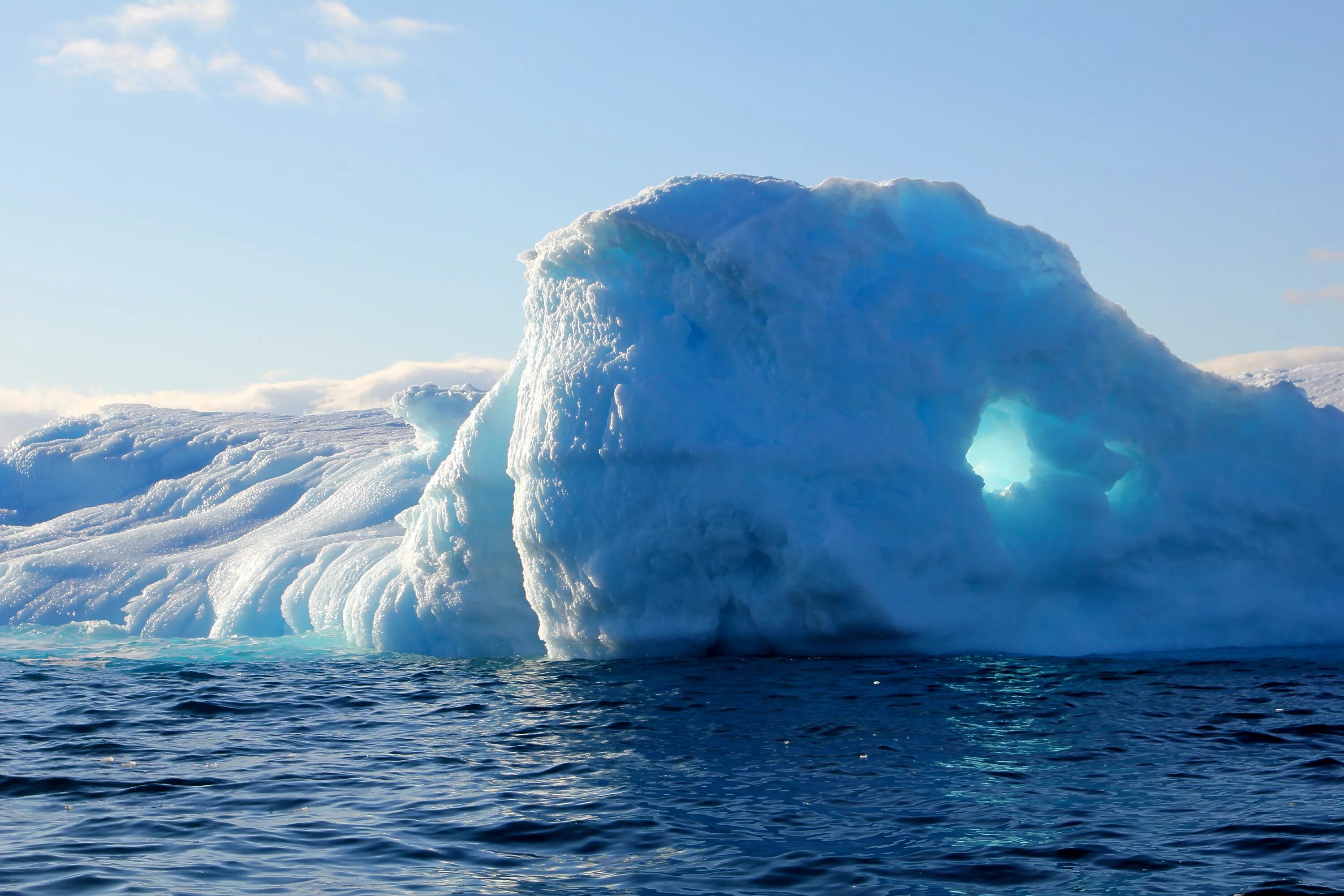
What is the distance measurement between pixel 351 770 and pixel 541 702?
2221 mm

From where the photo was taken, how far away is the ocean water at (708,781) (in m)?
5.14

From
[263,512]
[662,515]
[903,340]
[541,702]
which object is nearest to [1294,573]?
[903,340]

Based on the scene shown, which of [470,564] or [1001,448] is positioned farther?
[1001,448]

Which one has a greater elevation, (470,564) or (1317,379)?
(1317,379)

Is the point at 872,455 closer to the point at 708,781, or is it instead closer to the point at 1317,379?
the point at 708,781

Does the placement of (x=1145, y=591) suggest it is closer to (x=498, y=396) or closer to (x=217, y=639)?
(x=498, y=396)

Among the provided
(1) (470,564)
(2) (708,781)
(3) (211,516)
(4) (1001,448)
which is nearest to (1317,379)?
(4) (1001,448)

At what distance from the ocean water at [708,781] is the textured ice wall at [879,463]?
69cm

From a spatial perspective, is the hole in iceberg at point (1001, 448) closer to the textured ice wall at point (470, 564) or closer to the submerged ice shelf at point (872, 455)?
the submerged ice shelf at point (872, 455)

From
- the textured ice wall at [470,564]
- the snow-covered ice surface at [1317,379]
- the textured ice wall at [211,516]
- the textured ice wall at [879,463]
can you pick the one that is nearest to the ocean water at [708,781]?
the textured ice wall at [879,463]

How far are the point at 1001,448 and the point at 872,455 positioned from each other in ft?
10.5

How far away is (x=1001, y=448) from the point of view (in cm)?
1358

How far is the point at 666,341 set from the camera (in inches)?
460

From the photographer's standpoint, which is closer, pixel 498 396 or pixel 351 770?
pixel 351 770
